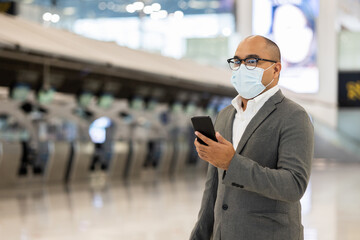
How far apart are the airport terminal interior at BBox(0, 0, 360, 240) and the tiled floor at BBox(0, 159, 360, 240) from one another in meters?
0.02

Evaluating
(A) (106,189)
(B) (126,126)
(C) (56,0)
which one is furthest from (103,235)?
(B) (126,126)

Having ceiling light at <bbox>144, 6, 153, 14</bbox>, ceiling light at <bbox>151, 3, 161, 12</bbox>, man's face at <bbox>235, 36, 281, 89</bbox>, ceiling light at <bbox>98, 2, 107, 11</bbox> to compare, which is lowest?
man's face at <bbox>235, 36, 281, 89</bbox>

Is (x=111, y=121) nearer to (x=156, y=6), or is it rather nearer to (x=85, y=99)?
(x=85, y=99)

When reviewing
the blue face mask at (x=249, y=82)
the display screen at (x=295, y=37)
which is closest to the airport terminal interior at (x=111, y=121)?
the display screen at (x=295, y=37)

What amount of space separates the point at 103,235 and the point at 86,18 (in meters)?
6.67

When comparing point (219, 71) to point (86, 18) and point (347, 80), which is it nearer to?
→ point (86, 18)

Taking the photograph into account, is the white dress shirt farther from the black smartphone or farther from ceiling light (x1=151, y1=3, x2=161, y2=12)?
ceiling light (x1=151, y1=3, x2=161, y2=12)

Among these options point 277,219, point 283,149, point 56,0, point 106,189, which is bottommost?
point 106,189

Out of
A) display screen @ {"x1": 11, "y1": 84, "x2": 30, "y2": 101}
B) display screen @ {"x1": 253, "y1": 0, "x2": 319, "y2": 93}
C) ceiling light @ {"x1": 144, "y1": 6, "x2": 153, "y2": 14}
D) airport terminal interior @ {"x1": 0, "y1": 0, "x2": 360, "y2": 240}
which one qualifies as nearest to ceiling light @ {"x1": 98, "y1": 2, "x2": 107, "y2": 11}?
airport terminal interior @ {"x1": 0, "y1": 0, "x2": 360, "y2": 240}

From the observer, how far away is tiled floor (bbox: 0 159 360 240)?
250 inches

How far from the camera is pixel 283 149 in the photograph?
2061mm

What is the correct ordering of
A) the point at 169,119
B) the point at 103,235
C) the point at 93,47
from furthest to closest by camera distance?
the point at 169,119, the point at 93,47, the point at 103,235

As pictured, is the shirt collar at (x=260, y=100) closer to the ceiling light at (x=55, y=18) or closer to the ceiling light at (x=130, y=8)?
the ceiling light at (x=55, y=18)

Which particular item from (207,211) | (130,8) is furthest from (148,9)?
(207,211)
